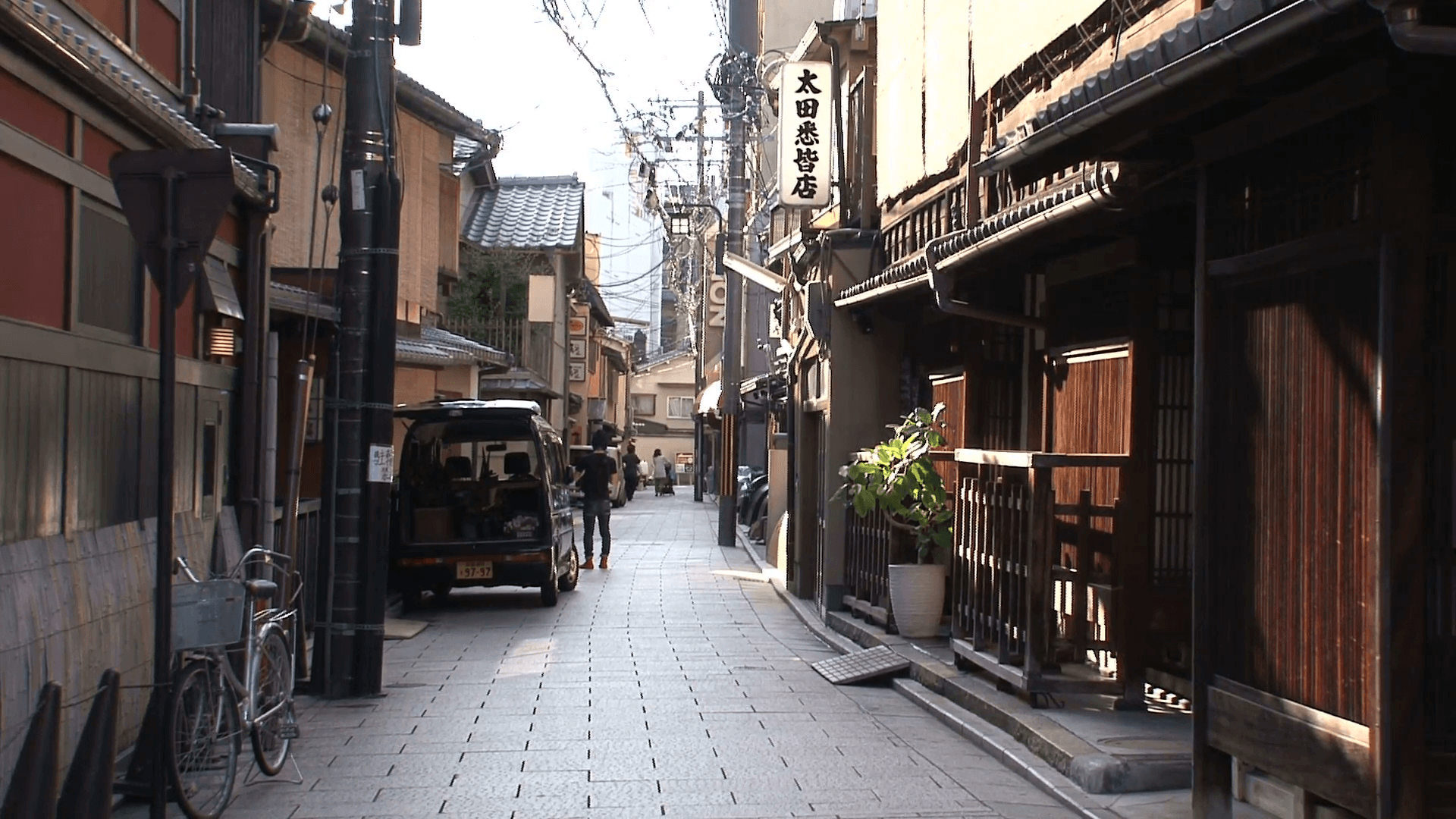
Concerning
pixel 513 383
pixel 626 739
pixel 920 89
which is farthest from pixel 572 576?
pixel 513 383

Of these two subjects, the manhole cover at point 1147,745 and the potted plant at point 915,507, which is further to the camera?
the potted plant at point 915,507

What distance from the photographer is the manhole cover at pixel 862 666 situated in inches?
500

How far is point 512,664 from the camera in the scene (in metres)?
14.0

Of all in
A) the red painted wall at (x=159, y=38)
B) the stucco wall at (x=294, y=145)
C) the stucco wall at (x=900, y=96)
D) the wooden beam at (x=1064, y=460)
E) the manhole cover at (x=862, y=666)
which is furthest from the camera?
the stucco wall at (x=294, y=145)

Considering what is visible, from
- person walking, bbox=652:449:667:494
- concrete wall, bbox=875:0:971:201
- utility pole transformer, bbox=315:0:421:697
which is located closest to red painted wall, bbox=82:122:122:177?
utility pole transformer, bbox=315:0:421:697

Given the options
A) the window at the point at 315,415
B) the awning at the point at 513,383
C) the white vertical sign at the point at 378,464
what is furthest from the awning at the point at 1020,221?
the awning at the point at 513,383

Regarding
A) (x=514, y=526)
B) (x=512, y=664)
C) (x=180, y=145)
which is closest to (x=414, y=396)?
(x=514, y=526)

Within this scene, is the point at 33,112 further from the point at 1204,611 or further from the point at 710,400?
the point at 710,400

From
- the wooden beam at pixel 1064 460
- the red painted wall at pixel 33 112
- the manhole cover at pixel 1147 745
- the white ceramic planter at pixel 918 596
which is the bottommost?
the manhole cover at pixel 1147 745

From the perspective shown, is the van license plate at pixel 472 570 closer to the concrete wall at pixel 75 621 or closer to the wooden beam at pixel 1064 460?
the concrete wall at pixel 75 621

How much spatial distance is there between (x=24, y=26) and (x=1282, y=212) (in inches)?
229

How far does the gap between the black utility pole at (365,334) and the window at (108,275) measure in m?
2.92

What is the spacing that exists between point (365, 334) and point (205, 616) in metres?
4.78

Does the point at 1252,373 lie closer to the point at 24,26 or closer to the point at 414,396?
the point at 24,26
